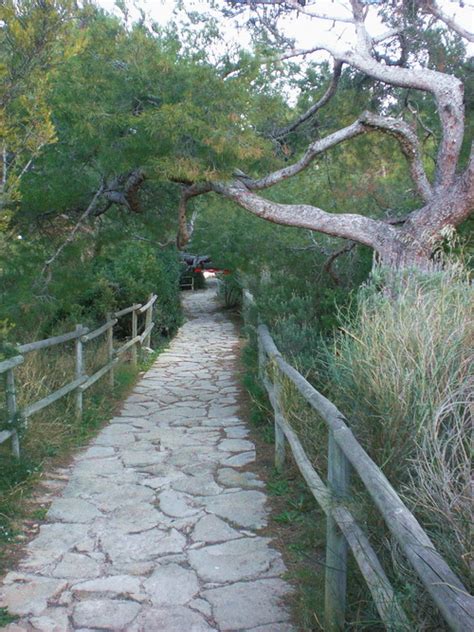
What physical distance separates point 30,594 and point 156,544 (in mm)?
892

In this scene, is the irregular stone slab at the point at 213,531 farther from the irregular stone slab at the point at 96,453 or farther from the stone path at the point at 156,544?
the irregular stone slab at the point at 96,453

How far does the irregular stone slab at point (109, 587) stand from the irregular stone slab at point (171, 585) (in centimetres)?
8

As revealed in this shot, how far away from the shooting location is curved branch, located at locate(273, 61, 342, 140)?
8.21m

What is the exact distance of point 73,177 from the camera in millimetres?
7758

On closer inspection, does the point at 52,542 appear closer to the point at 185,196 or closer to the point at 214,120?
the point at 214,120

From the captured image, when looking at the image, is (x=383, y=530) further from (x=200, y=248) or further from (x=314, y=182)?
(x=200, y=248)

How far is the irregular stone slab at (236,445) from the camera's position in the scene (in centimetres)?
623

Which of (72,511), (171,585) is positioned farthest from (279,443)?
(171,585)

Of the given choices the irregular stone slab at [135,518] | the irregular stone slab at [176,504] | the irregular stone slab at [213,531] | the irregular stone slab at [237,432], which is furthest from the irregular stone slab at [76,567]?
the irregular stone slab at [237,432]

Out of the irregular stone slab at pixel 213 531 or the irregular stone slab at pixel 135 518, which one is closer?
the irregular stone slab at pixel 213 531

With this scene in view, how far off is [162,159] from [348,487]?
4.45 metres

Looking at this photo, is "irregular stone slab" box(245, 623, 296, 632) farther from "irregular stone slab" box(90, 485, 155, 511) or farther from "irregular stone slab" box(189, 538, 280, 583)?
"irregular stone slab" box(90, 485, 155, 511)

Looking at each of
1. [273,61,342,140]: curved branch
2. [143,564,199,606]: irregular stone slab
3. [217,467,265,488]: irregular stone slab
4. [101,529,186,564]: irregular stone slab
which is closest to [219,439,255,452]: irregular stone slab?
[217,467,265,488]: irregular stone slab

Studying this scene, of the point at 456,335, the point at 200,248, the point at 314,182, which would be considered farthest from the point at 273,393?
the point at 200,248
